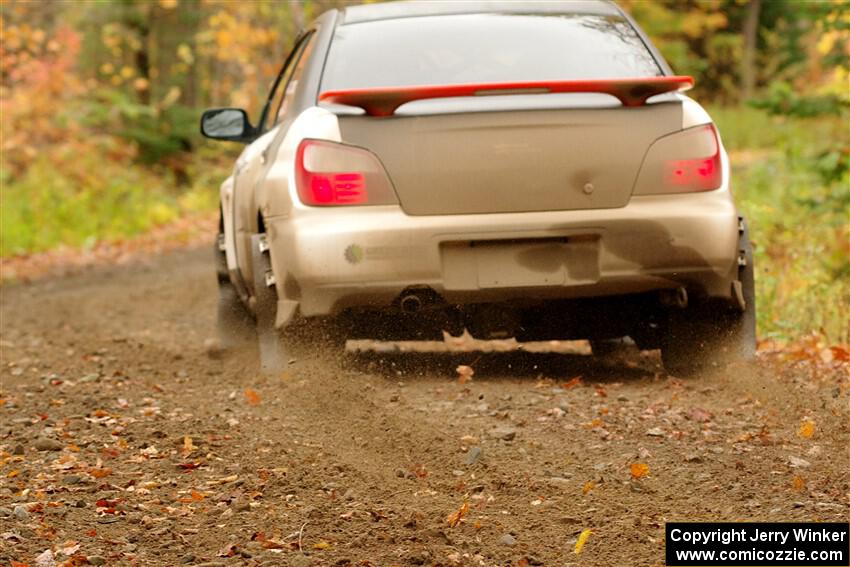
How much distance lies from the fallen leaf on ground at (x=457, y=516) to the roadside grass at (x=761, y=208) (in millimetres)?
3987

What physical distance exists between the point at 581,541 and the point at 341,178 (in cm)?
240

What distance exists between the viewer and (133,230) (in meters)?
20.3

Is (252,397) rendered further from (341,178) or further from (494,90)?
(494,90)

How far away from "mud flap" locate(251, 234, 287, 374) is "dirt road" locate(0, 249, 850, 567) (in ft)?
0.31

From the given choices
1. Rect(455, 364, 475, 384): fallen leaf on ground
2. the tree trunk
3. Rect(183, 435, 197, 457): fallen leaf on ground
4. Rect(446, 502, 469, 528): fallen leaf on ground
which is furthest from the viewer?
the tree trunk

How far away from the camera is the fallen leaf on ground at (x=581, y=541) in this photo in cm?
378

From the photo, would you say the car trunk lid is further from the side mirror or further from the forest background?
the forest background

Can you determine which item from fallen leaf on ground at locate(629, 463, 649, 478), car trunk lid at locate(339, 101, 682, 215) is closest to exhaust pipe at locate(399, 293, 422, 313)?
car trunk lid at locate(339, 101, 682, 215)

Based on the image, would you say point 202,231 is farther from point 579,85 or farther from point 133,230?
point 579,85

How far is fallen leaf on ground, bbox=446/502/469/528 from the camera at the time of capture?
402 cm

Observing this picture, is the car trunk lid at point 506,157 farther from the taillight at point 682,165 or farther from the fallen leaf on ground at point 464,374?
the fallen leaf on ground at point 464,374

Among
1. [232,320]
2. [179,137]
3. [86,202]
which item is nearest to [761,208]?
[232,320]

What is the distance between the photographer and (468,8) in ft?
22.2

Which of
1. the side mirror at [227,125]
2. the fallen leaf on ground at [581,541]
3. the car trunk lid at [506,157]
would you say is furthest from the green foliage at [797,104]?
the fallen leaf on ground at [581,541]
